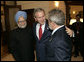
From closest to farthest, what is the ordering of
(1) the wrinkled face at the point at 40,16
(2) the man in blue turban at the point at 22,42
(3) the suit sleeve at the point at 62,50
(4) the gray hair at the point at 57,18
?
(3) the suit sleeve at the point at 62,50, (4) the gray hair at the point at 57,18, (1) the wrinkled face at the point at 40,16, (2) the man in blue turban at the point at 22,42

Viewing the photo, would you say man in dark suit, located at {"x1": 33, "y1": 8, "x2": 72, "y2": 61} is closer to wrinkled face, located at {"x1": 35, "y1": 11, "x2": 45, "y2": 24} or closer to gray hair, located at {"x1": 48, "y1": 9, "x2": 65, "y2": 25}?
wrinkled face, located at {"x1": 35, "y1": 11, "x2": 45, "y2": 24}

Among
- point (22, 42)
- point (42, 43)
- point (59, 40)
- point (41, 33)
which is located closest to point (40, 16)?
point (41, 33)

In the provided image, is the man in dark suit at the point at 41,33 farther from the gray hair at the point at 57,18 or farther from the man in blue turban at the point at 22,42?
the gray hair at the point at 57,18

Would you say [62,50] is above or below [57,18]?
below

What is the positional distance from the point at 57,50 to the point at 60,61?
130 mm

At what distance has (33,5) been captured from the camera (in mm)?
7262

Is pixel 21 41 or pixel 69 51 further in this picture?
pixel 21 41

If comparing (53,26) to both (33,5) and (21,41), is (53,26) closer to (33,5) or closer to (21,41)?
(21,41)

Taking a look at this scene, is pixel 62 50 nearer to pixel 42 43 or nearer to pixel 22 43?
pixel 42 43

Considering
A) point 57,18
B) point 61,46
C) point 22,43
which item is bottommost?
point 22,43

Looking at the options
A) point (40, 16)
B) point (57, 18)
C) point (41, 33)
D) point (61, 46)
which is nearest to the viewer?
point (61, 46)

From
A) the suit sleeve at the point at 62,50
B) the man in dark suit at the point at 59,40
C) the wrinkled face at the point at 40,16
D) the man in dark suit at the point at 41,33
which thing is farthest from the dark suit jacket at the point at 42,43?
the suit sleeve at the point at 62,50

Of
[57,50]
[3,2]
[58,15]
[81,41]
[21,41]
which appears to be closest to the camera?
[57,50]

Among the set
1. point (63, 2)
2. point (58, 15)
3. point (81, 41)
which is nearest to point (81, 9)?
point (63, 2)
